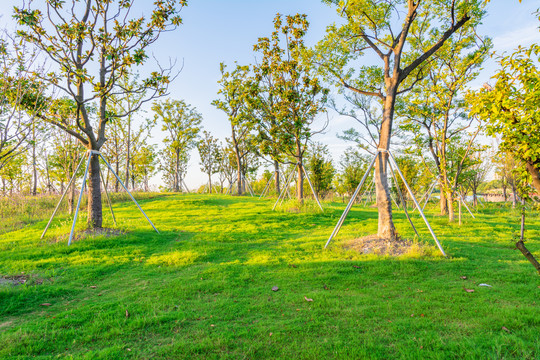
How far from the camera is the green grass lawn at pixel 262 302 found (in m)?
3.27

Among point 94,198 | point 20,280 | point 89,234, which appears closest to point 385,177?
point 20,280

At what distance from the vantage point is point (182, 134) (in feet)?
99.1

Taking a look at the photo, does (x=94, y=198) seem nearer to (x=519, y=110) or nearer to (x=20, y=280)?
(x=20, y=280)

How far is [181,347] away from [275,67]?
14853mm

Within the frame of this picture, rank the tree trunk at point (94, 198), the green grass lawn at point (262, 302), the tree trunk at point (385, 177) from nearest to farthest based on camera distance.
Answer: the green grass lawn at point (262, 302) < the tree trunk at point (385, 177) < the tree trunk at point (94, 198)

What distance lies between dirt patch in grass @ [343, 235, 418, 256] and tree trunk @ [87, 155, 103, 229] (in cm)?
838

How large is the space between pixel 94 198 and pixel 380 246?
9.45m

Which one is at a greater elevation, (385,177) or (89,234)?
(385,177)

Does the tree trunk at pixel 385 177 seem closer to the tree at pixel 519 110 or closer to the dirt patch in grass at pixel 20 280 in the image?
the tree at pixel 519 110

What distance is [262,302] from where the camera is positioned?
453cm

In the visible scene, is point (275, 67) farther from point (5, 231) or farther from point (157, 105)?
point (157, 105)

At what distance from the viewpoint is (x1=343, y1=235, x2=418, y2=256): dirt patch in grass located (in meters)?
7.17

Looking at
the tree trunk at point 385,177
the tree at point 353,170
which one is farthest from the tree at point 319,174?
the tree trunk at point 385,177

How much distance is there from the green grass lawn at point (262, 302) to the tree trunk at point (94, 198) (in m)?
1.21
